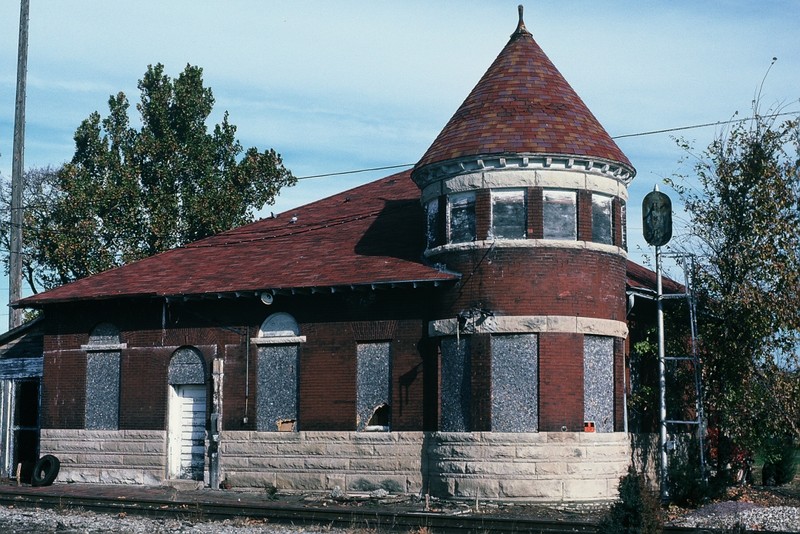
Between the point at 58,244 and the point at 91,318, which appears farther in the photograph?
the point at 58,244

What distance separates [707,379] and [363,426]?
8113 millimetres

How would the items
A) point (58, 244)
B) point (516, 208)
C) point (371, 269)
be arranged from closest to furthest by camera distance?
point (516, 208) → point (371, 269) → point (58, 244)

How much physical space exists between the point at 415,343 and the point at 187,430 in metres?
6.86

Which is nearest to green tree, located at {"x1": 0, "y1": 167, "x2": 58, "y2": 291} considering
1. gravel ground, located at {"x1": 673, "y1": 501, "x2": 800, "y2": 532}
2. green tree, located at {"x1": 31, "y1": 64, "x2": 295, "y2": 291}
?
green tree, located at {"x1": 31, "y1": 64, "x2": 295, "y2": 291}

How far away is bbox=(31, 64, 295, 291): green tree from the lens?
41281 millimetres

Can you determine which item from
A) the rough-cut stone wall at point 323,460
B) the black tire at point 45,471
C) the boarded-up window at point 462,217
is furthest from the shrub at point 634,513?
the black tire at point 45,471

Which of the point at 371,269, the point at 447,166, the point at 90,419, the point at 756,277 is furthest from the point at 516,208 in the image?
the point at 90,419

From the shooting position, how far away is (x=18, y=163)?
33.8 meters

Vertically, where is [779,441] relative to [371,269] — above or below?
below

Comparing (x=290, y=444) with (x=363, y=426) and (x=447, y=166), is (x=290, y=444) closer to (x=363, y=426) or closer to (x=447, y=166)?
(x=363, y=426)

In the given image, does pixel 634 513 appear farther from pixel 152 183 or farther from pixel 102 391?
pixel 152 183

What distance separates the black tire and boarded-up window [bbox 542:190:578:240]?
1391 cm

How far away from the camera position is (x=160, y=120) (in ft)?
141

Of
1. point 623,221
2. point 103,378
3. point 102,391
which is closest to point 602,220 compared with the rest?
point 623,221
